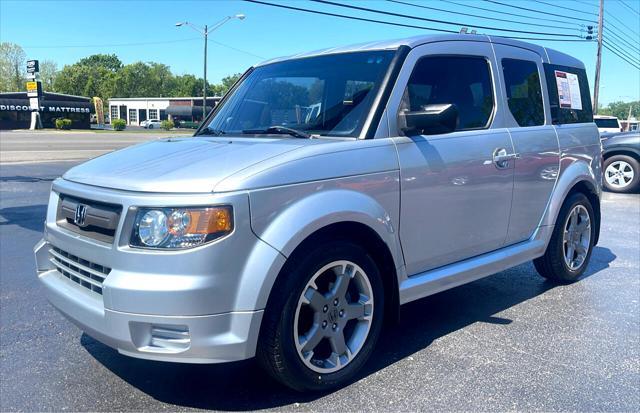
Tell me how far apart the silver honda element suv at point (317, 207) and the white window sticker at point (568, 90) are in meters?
0.19

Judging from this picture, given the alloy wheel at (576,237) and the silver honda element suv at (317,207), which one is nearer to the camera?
the silver honda element suv at (317,207)

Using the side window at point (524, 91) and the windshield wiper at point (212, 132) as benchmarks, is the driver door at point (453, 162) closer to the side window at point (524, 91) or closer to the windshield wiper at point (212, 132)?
the side window at point (524, 91)

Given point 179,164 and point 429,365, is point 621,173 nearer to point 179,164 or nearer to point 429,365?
point 429,365

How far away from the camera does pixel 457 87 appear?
4047 mm

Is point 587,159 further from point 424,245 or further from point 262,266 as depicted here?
point 262,266

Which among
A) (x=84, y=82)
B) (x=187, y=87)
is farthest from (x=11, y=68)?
(x=187, y=87)

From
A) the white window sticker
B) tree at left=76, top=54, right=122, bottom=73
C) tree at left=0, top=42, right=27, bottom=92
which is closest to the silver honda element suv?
the white window sticker

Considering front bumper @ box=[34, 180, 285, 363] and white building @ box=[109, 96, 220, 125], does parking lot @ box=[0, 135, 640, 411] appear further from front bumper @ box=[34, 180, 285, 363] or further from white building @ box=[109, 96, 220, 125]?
white building @ box=[109, 96, 220, 125]

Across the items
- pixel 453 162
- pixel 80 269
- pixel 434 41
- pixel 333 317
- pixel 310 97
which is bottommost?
pixel 333 317

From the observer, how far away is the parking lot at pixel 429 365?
9.91 ft

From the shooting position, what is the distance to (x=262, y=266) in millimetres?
2691

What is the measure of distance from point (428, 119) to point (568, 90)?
8.03ft

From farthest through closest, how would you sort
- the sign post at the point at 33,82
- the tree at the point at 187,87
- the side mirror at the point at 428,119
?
1. the tree at the point at 187,87
2. the sign post at the point at 33,82
3. the side mirror at the point at 428,119

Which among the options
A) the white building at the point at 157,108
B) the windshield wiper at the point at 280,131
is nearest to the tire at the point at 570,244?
the windshield wiper at the point at 280,131
